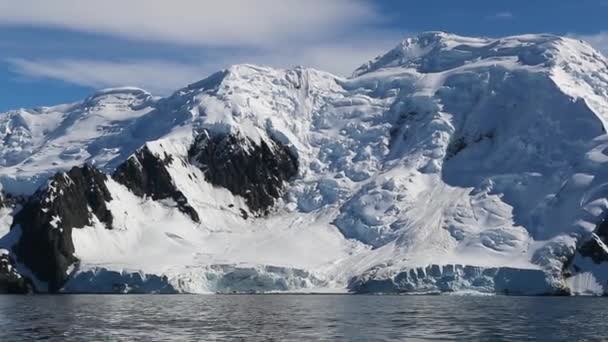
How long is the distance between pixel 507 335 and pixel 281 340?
2291 centimetres

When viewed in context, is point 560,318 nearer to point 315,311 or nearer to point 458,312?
point 458,312

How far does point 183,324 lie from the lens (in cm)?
11044

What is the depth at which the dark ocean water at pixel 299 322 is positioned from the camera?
95.8 metres

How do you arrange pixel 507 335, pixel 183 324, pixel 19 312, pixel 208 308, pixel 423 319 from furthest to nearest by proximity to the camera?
1. pixel 208 308
2. pixel 19 312
3. pixel 423 319
4. pixel 183 324
5. pixel 507 335

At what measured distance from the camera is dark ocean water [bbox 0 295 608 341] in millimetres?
95750

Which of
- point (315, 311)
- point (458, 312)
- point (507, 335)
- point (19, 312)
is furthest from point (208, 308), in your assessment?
point (507, 335)

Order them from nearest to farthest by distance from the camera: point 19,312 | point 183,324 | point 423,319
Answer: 1. point 183,324
2. point 423,319
3. point 19,312

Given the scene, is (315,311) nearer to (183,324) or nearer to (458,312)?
(458,312)

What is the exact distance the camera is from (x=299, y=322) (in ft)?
377

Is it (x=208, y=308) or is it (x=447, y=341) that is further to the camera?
(x=208, y=308)

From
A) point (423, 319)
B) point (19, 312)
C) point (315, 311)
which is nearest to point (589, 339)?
point (423, 319)

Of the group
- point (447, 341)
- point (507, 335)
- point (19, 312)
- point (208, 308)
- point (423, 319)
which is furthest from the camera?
point (208, 308)

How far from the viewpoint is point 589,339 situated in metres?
94.1

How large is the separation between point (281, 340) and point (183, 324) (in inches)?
858
